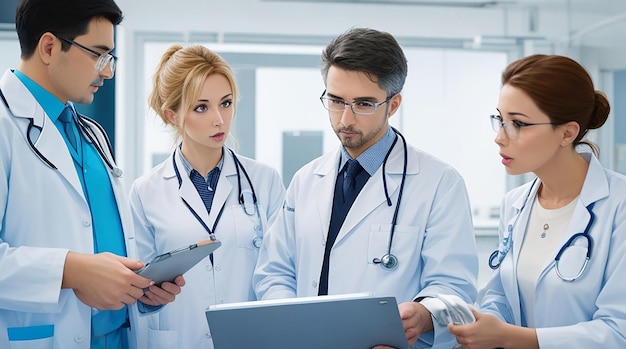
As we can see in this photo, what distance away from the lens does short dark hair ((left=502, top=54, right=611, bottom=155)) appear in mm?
1542

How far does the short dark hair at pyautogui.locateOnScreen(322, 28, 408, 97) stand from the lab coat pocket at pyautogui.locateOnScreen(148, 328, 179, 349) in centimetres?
90

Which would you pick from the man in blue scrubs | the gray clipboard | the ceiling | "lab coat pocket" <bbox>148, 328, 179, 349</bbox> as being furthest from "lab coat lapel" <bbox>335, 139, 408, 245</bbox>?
the ceiling

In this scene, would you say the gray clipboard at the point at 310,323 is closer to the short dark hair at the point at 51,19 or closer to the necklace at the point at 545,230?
the necklace at the point at 545,230

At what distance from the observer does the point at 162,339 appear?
186cm

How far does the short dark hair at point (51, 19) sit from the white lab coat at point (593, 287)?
1.20 meters

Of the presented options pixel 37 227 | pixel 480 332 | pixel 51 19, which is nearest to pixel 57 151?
pixel 37 227

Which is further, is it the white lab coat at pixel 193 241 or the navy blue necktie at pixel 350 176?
the white lab coat at pixel 193 241

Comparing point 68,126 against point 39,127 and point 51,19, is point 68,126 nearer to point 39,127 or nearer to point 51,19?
point 39,127

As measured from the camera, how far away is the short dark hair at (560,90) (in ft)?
5.06

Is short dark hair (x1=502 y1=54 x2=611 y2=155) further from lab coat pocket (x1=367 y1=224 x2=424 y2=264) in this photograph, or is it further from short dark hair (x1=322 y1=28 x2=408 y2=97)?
lab coat pocket (x1=367 y1=224 x2=424 y2=264)

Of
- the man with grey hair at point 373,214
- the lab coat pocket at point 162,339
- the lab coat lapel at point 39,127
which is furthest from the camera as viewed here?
the lab coat pocket at point 162,339

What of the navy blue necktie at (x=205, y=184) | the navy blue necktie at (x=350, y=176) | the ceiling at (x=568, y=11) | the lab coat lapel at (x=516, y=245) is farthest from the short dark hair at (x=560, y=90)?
the ceiling at (x=568, y=11)

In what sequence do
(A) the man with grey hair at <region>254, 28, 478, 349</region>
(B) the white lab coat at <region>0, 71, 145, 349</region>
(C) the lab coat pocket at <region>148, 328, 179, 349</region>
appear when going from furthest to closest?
(C) the lab coat pocket at <region>148, 328, 179, 349</region> → (A) the man with grey hair at <region>254, 28, 478, 349</region> → (B) the white lab coat at <region>0, 71, 145, 349</region>

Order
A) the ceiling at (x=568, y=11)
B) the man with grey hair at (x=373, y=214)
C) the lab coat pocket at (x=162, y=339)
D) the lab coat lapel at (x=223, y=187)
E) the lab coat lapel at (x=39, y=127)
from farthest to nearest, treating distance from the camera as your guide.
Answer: the ceiling at (x=568, y=11) → the lab coat lapel at (x=223, y=187) → the lab coat pocket at (x=162, y=339) → the man with grey hair at (x=373, y=214) → the lab coat lapel at (x=39, y=127)
